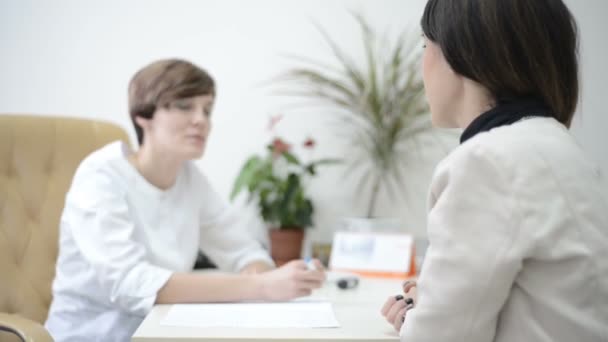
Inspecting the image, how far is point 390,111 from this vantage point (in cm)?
229

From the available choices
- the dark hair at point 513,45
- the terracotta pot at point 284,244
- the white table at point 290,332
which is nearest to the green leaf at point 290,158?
the terracotta pot at point 284,244

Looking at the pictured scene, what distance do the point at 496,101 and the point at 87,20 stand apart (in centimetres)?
225

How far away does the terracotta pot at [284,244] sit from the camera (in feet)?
7.35

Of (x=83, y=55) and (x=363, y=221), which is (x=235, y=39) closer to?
(x=83, y=55)

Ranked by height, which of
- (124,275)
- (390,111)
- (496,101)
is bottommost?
(124,275)

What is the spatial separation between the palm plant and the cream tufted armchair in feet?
3.54

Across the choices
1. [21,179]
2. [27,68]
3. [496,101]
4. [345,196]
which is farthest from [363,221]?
[27,68]

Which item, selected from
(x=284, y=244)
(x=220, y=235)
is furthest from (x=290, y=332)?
(x=284, y=244)

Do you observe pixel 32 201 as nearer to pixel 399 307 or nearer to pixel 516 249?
pixel 399 307

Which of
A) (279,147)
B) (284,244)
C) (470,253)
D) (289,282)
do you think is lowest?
(284,244)

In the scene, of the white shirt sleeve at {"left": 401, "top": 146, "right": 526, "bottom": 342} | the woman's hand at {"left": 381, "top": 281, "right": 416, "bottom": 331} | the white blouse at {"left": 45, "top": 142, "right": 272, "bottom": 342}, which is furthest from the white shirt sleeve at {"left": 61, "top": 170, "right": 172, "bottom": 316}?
the white shirt sleeve at {"left": 401, "top": 146, "right": 526, "bottom": 342}

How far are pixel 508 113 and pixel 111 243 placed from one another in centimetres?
94

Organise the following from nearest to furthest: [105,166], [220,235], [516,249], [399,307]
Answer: [516,249], [399,307], [105,166], [220,235]

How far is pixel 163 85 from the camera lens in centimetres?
152
